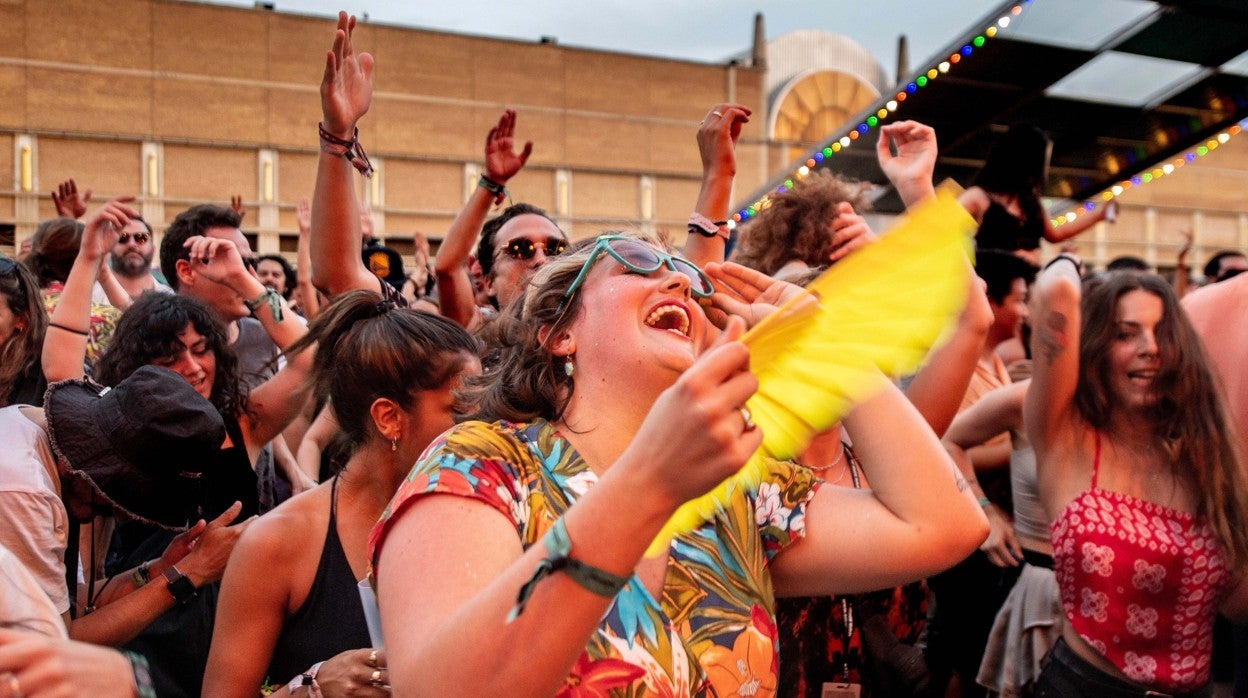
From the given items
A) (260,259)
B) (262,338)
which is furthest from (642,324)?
(260,259)

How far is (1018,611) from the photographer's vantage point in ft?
10.3

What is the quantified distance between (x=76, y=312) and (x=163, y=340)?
25cm

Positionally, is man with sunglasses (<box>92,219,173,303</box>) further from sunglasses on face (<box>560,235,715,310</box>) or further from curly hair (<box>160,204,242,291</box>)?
sunglasses on face (<box>560,235,715,310</box>)

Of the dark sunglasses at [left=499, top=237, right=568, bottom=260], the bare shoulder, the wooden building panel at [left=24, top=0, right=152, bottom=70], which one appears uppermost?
the wooden building panel at [left=24, top=0, right=152, bottom=70]

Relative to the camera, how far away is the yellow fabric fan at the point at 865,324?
141cm

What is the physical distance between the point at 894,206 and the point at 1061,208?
5.68 ft

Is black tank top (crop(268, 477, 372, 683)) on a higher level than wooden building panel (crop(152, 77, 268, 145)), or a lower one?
lower

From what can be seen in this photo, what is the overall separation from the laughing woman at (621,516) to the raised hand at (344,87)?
49.0 inches

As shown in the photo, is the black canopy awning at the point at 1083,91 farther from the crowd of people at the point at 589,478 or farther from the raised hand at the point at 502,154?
the raised hand at the point at 502,154

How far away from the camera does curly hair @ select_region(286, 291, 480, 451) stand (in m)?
2.47

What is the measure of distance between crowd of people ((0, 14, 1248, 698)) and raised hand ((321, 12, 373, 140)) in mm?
12

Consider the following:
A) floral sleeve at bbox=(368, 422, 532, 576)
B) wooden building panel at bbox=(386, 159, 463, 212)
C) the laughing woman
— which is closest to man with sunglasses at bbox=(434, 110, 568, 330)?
the laughing woman

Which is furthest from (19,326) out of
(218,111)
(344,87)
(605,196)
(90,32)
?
(605,196)

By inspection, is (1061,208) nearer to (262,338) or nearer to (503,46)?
(262,338)
